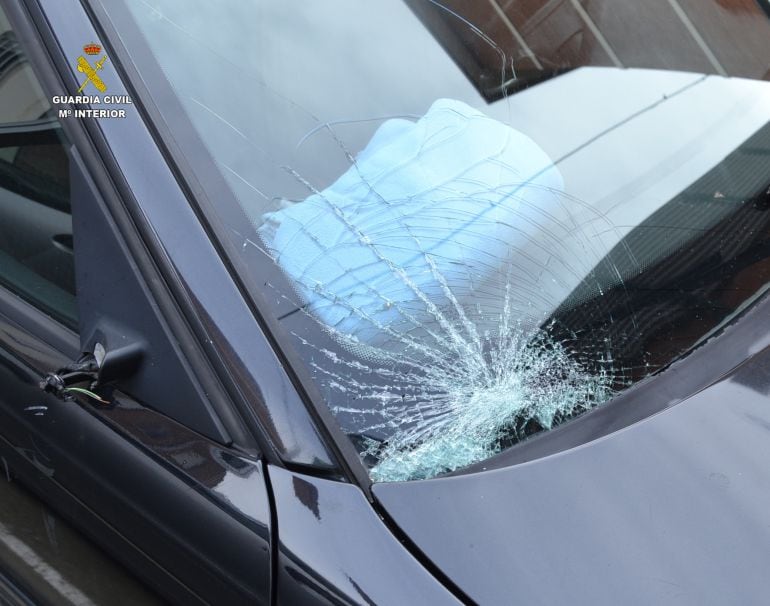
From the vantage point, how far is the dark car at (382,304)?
3.66 feet

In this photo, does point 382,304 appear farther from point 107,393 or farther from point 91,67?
point 91,67

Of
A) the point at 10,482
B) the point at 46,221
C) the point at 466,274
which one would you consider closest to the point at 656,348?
the point at 466,274

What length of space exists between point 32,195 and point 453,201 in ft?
2.49

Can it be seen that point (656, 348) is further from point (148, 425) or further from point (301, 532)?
point (148, 425)

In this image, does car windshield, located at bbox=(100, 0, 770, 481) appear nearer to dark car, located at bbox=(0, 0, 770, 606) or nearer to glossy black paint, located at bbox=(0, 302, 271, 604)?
dark car, located at bbox=(0, 0, 770, 606)

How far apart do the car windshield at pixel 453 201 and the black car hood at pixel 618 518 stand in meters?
0.13

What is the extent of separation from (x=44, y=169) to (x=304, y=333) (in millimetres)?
572

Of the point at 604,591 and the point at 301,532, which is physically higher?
the point at 301,532

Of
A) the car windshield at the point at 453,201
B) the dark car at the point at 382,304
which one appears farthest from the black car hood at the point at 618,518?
the car windshield at the point at 453,201

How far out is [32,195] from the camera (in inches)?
60.7

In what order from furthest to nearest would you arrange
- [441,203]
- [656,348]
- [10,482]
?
[10,482], [441,203], [656,348]

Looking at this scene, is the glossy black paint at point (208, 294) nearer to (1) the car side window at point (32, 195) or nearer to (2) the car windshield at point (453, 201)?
(2) the car windshield at point (453, 201)

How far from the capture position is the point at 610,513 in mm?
1103

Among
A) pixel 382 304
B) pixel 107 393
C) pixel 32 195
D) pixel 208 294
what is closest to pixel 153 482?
pixel 107 393
